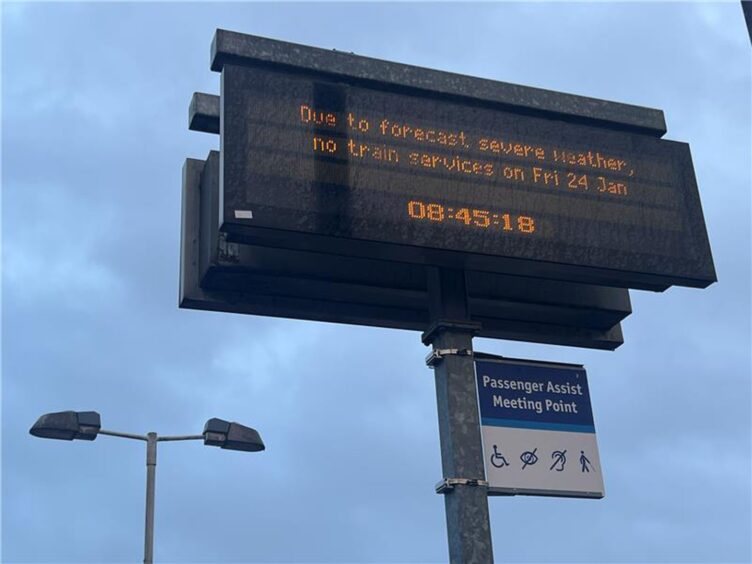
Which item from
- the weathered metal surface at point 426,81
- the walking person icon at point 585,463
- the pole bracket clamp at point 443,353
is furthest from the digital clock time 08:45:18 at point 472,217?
the walking person icon at point 585,463

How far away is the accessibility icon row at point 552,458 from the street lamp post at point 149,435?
11.4ft

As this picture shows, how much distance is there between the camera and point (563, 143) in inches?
639

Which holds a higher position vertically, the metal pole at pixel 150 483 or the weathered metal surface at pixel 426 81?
the weathered metal surface at pixel 426 81

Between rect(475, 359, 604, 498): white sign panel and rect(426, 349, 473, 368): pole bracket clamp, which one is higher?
rect(426, 349, 473, 368): pole bracket clamp

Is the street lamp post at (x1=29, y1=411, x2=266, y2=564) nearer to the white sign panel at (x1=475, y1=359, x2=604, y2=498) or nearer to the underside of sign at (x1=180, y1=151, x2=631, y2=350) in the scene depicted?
the underside of sign at (x1=180, y1=151, x2=631, y2=350)

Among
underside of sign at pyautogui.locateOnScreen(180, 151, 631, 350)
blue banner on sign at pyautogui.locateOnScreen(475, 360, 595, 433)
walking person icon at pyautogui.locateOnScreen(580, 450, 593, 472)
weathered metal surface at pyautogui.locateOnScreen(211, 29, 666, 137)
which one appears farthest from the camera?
underside of sign at pyautogui.locateOnScreen(180, 151, 631, 350)

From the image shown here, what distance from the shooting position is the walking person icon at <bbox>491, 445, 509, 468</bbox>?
584 inches

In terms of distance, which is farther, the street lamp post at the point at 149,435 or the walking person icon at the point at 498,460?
the street lamp post at the point at 149,435

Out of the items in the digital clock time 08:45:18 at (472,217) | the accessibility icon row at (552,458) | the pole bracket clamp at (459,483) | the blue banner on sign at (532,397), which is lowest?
the pole bracket clamp at (459,483)

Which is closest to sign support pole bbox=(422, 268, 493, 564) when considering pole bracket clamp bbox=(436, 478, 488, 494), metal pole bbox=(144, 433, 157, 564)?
pole bracket clamp bbox=(436, 478, 488, 494)

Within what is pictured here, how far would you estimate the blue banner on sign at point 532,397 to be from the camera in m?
15.2

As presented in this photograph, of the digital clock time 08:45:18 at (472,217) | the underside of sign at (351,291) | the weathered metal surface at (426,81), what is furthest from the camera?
the underside of sign at (351,291)

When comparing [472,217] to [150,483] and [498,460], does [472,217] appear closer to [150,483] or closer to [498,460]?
[498,460]

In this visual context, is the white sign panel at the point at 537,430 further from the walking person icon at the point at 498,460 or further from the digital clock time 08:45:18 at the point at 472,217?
the digital clock time 08:45:18 at the point at 472,217
